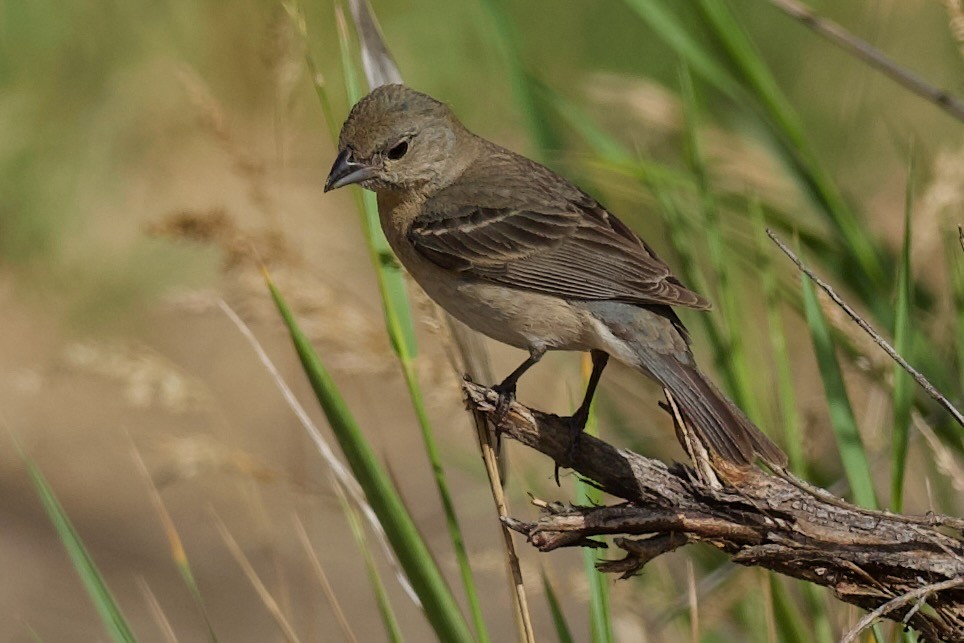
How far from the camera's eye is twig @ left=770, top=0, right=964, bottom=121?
331cm

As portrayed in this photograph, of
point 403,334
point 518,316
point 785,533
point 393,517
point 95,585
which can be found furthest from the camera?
point 518,316

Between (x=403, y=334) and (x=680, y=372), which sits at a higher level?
(x=403, y=334)

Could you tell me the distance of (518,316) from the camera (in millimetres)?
3670

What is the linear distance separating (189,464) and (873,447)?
6.70 feet

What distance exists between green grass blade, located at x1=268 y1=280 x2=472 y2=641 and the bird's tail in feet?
2.13

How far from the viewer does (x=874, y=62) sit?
3.46 meters

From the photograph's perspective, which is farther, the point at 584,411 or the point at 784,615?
the point at 584,411

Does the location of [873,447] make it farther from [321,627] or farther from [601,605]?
[321,627]

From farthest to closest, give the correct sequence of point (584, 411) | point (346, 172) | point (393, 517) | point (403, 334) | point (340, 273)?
point (340, 273)
point (346, 172)
point (584, 411)
point (403, 334)
point (393, 517)

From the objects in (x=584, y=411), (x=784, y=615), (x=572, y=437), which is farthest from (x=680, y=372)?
(x=784, y=615)

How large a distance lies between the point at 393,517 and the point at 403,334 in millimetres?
525

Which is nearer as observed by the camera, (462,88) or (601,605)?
(601,605)

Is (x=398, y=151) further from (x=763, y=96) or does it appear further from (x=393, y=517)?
(x=393, y=517)

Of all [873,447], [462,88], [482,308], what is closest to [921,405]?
[873,447]
